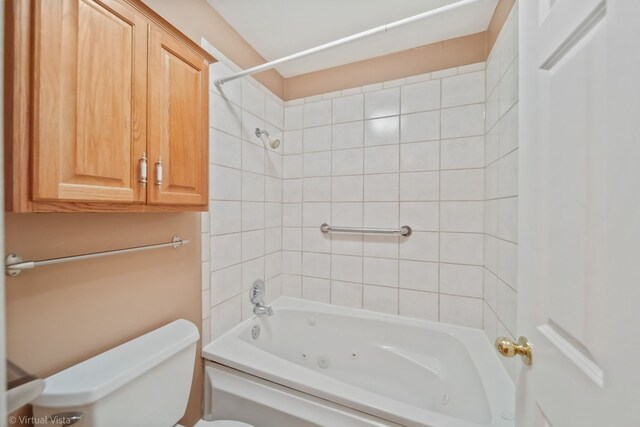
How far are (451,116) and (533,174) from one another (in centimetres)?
118

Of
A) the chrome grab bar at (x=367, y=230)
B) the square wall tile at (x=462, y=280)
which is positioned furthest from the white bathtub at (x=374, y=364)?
the chrome grab bar at (x=367, y=230)

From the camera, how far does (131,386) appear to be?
847 millimetres

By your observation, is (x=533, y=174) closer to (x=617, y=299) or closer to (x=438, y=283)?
(x=617, y=299)

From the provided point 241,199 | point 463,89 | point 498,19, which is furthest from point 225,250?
point 498,19

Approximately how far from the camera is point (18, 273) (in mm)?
704

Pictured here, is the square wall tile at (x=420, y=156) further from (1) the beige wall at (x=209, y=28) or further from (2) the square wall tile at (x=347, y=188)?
(1) the beige wall at (x=209, y=28)

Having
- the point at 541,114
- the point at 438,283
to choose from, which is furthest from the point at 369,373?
the point at 541,114

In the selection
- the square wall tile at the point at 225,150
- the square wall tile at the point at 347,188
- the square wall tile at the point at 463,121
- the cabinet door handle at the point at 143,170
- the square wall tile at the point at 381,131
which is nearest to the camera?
the cabinet door handle at the point at 143,170

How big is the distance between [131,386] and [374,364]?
1369 millimetres

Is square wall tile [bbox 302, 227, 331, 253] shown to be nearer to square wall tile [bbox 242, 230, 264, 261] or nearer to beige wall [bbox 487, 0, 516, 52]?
square wall tile [bbox 242, 230, 264, 261]

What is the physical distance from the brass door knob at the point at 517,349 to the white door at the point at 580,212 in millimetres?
19

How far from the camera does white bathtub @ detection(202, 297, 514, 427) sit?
100cm

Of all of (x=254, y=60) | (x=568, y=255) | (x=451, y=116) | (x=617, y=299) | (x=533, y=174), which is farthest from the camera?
(x=254, y=60)

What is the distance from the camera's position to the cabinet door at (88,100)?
0.64 metres
